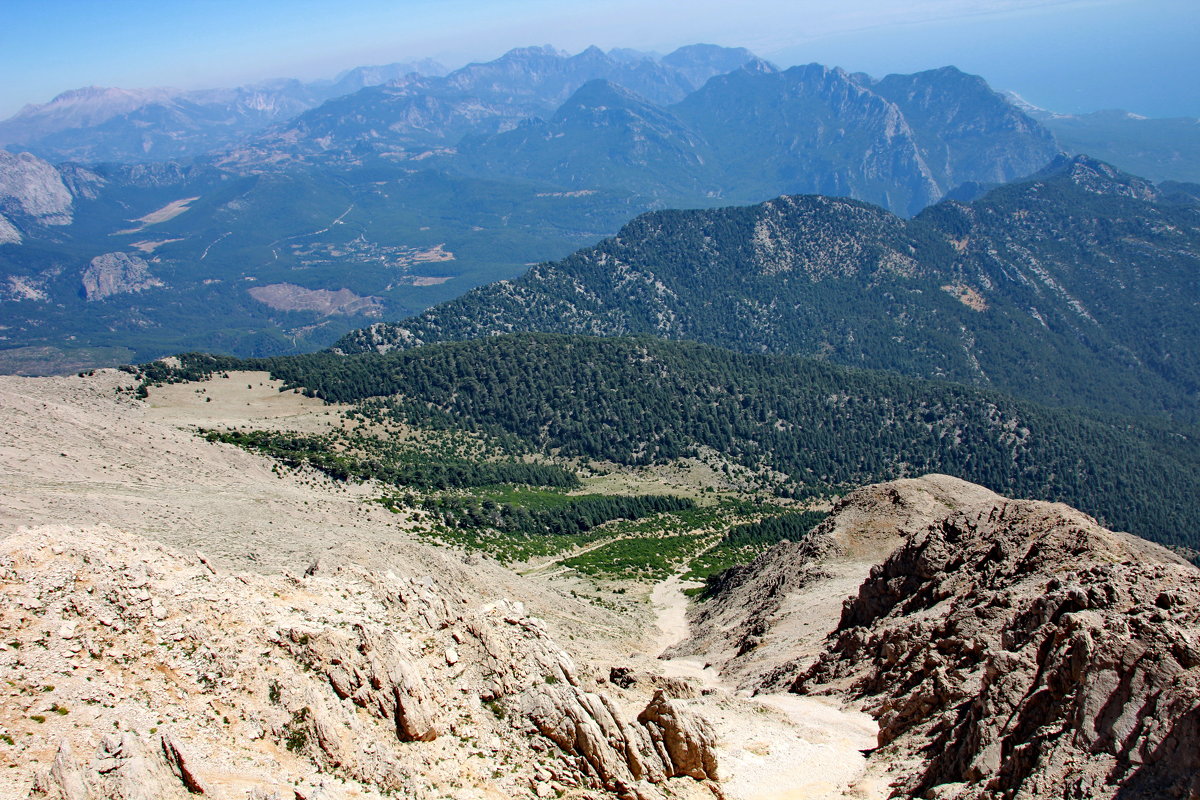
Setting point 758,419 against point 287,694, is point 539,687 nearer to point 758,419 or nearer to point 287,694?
point 287,694

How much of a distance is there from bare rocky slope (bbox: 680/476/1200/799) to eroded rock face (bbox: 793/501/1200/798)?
74 mm

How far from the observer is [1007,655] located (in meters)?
38.0

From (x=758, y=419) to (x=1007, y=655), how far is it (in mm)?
146574

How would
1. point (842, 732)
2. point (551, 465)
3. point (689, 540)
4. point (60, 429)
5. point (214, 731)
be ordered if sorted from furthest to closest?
point (551, 465) → point (689, 540) → point (60, 429) → point (842, 732) → point (214, 731)

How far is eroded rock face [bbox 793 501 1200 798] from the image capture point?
29.3m

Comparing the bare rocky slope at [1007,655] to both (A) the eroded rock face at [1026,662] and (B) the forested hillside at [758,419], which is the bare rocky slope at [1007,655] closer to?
(A) the eroded rock face at [1026,662]

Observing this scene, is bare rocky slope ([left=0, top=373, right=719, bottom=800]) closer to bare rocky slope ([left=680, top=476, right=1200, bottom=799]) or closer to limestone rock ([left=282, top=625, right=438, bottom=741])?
limestone rock ([left=282, top=625, right=438, bottom=741])

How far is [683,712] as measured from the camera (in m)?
38.0

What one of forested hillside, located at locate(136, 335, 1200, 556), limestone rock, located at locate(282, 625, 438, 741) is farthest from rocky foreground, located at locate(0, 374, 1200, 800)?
forested hillside, located at locate(136, 335, 1200, 556)

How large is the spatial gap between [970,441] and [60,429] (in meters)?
164

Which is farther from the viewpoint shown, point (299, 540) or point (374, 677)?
point (299, 540)

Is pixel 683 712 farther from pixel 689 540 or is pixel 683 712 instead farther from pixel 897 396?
pixel 897 396

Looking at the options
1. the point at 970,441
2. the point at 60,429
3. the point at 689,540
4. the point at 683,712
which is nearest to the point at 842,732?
the point at 683,712

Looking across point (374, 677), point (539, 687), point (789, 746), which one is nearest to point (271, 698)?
point (374, 677)
